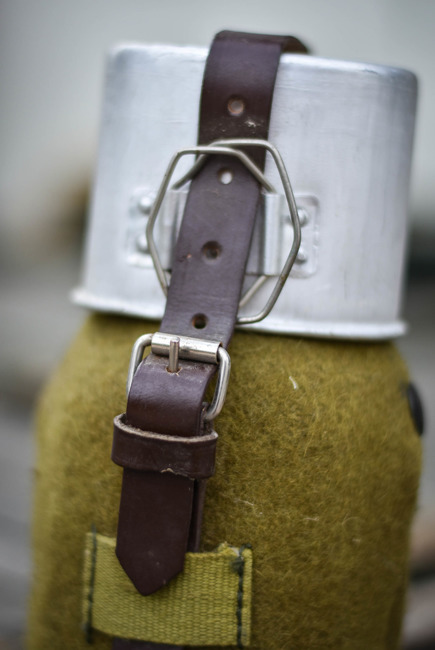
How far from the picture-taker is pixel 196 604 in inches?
21.6

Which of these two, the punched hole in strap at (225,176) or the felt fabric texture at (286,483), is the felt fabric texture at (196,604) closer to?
the felt fabric texture at (286,483)

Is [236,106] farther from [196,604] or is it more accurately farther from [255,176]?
[196,604]

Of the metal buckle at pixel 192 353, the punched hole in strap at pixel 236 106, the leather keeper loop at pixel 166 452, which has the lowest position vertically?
the leather keeper loop at pixel 166 452

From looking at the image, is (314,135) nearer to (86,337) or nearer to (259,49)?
(259,49)

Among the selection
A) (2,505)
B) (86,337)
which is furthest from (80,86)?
(86,337)

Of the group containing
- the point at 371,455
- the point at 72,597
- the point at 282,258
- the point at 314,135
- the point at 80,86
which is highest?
the point at 80,86

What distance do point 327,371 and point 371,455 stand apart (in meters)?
0.09

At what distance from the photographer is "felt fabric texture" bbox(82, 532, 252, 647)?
0.55m

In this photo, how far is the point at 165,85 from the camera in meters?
0.60

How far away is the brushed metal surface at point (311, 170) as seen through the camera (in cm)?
58

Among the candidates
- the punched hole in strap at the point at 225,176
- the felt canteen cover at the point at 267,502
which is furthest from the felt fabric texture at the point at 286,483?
the punched hole in strap at the point at 225,176

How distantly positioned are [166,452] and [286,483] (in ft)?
0.42

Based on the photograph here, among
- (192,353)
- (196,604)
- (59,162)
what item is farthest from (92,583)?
(59,162)

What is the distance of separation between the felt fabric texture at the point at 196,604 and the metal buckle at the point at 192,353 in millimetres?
132
